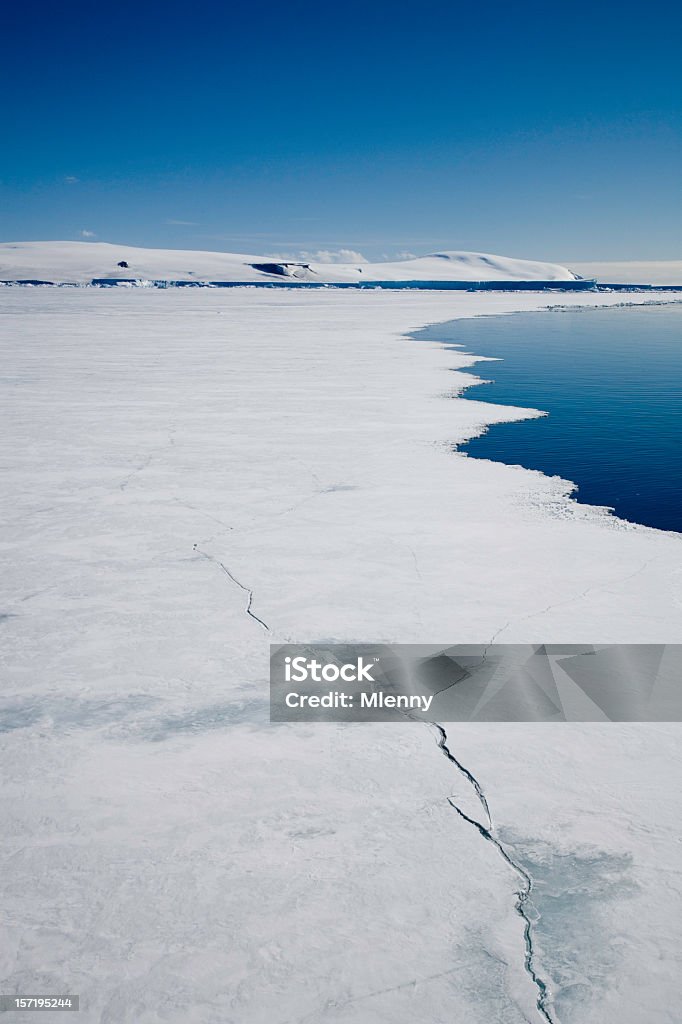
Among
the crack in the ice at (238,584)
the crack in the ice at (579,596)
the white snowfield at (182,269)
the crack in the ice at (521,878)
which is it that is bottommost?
the crack in the ice at (521,878)

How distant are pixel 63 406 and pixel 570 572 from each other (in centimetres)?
746

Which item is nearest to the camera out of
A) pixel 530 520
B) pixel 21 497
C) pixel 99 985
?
pixel 99 985

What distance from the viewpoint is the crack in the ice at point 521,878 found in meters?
1.82

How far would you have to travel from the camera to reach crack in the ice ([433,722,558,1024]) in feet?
5.98

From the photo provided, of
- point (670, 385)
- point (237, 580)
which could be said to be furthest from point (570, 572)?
point (670, 385)

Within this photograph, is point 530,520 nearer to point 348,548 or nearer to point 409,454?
point 348,548

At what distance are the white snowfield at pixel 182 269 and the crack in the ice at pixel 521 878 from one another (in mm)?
68659

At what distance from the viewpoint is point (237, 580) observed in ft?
13.8

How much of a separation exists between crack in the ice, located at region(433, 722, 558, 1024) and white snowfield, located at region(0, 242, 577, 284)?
2703 inches

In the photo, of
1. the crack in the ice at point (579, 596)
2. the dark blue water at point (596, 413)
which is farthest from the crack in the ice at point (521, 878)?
the dark blue water at point (596, 413)

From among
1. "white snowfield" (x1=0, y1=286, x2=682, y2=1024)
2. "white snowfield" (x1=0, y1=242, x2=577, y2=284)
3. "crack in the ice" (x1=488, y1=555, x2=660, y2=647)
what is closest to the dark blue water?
"white snowfield" (x1=0, y1=286, x2=682, y2=1024)

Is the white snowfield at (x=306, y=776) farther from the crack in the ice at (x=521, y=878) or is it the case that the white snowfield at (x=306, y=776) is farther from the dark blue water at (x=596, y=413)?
the dark blue water at (x=596, y=413)

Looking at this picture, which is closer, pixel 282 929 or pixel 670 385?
pixel 282 929

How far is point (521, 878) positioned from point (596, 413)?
8.88 metres
